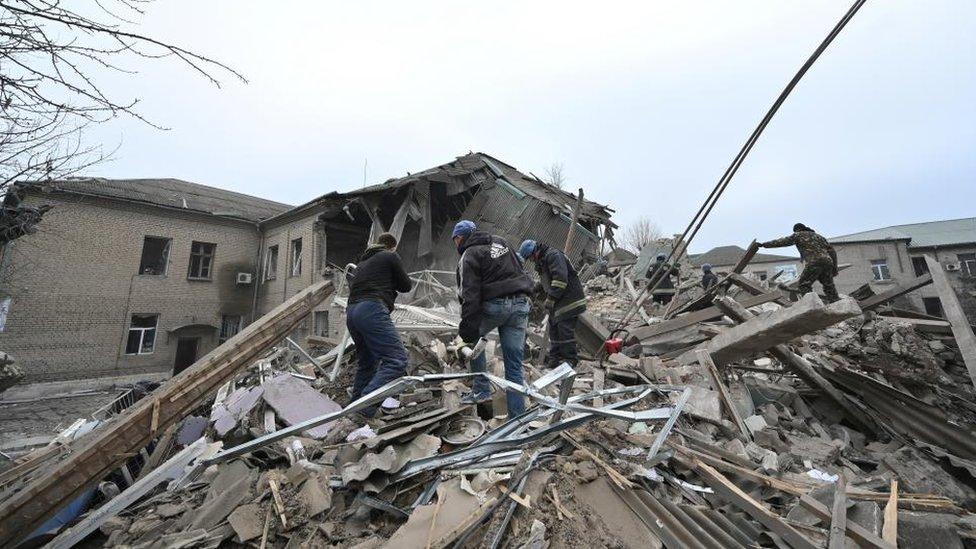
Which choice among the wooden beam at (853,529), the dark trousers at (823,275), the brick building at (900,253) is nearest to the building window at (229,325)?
the dark trousers at (823,275)

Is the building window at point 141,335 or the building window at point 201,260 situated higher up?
the building window at point 201,260

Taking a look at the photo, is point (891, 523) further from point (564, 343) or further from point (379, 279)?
point (379, 279)

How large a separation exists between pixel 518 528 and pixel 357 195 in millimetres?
11723

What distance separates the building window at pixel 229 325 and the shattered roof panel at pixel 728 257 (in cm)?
3399

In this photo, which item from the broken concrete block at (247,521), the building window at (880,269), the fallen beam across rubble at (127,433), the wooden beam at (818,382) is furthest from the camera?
the building window at (880,269)

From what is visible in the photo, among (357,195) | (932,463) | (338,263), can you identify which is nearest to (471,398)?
(932,463)

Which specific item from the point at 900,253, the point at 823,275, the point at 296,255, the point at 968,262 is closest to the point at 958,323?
the point at 823,275

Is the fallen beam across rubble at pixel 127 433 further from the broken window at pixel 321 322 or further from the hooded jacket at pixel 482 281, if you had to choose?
the broken window at pixel 321 322

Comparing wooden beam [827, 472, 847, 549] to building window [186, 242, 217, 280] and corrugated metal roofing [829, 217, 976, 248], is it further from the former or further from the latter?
corrugated metal roofing [829, 217, 976, 248]

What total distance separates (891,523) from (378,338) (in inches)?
144

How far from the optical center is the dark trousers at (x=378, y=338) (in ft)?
12.1

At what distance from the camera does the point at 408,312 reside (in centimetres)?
752

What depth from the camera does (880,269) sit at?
2797 centimetres

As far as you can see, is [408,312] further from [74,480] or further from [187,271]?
[187,271]
